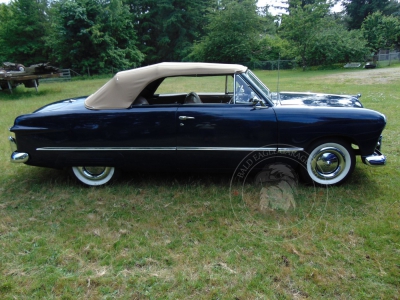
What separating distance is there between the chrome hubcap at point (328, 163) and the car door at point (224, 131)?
21.7 inches

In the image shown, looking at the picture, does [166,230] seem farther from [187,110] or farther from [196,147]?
[187,110]

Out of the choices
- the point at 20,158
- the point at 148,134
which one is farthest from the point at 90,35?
the point at 148,134

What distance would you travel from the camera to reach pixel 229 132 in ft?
10.8

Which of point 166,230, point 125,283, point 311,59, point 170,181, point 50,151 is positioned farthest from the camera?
point 311,59

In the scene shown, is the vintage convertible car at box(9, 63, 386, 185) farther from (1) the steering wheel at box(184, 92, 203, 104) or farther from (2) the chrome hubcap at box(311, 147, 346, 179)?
(1) the steering wheel at box(184, 92, 203, 104)

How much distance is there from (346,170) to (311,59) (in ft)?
84.4

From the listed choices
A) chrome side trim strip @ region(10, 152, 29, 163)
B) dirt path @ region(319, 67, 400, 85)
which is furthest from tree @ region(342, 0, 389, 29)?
chrome side trim strip @ region(10, 152, 29, 163)

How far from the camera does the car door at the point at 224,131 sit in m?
3.27

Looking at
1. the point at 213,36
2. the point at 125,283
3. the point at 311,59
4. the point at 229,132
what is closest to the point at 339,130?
the point at 229,132

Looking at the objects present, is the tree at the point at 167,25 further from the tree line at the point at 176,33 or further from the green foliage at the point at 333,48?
the green foliage at the point at 333,48

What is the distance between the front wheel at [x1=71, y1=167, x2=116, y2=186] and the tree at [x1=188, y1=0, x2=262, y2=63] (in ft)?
92.9

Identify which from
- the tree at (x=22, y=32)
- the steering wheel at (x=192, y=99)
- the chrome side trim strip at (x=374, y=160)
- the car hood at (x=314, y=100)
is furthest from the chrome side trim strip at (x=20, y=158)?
the tree at (x=22, y=32)

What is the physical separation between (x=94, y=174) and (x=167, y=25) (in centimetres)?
3624

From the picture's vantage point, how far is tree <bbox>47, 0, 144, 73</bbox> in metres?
25.3
